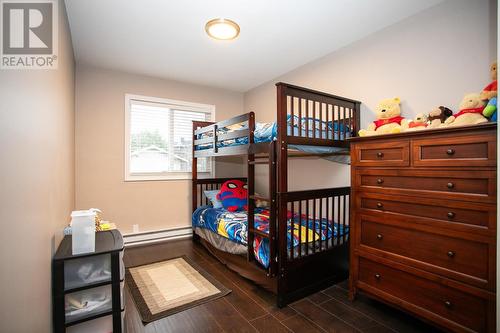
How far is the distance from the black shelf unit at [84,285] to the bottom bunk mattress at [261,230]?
1082 millimetres

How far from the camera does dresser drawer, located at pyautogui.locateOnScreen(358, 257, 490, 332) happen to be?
4.54 ft

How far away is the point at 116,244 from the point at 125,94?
8.43ft

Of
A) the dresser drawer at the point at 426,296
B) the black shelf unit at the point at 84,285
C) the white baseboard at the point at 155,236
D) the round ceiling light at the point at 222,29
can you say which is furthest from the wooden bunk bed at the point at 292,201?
the white baseboard at the point at 155,236

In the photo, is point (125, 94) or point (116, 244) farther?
point (125, 94)

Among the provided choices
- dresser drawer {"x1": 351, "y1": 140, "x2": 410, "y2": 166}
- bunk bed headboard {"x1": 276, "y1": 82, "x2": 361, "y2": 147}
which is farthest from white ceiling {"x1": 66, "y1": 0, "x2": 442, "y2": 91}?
dresser drawer {"x1": 351, "y1": 140, "x2": 410, "y2": 166}

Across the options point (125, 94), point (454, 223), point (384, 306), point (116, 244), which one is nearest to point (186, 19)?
point (125, 94)

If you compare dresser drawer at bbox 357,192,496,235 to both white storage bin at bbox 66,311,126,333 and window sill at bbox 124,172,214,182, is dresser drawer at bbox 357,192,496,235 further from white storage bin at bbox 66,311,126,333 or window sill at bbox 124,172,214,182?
window sill at bbox 124,172,214,182

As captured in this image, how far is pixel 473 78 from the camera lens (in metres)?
Answer: 1.83

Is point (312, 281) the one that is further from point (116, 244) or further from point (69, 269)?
point (69, 269)

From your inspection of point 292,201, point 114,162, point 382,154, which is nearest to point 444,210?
point 382,154

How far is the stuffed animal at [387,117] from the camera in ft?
7.03

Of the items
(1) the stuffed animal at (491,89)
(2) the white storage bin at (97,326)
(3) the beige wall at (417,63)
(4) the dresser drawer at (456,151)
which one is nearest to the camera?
(4) the dresser drawer at (456,151)

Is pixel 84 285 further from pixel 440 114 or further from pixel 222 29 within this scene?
pixel 440 114

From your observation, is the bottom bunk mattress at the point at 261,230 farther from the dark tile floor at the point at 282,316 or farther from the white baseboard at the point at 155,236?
the white baseboard at the point at 155,236
